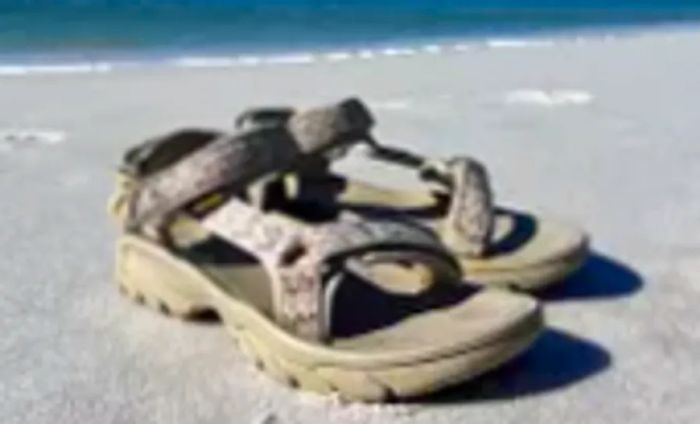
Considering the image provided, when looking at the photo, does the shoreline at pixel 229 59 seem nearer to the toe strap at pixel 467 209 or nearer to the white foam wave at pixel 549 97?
the white foam wave at pixel 549 97

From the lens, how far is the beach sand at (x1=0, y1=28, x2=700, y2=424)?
4.54 feet

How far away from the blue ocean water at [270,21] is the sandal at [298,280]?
13.5 feet

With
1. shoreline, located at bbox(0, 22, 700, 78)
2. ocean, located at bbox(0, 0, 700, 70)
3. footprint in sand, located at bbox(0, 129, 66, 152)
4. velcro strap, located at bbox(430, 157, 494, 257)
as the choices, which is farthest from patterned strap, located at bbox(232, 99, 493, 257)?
ocean, located at bbox(0, 0, 700, 70)

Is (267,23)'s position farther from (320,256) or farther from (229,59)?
(320,256)

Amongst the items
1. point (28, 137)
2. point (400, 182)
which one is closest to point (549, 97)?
point (400, 182)

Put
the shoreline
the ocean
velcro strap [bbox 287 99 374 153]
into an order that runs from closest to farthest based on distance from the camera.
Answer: velcro strap [bbox 287 99 374 153]
the shoreline
the ocean

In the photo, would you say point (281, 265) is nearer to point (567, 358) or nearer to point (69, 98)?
point (567, 358)

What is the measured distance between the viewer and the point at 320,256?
138 cm

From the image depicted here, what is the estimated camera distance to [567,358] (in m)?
1.49

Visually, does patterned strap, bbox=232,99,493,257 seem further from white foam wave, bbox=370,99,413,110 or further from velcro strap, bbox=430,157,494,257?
white foam wave, bbox=370,99,413,110

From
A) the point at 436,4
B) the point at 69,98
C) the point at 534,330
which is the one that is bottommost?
the point at 436,4

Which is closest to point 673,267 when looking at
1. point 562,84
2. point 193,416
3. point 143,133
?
point 193,416

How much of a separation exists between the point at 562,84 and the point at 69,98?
A: 1176 mm

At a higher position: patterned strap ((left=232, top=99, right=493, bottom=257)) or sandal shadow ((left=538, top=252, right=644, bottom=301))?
patterned strap ((left=232, top=99, right=493, bottom=257))
